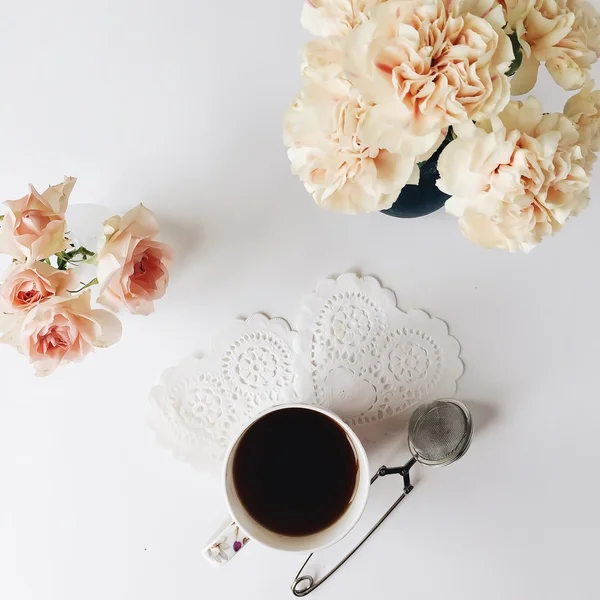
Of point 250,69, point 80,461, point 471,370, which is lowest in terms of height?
A: point 80,461

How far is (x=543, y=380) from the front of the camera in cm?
74

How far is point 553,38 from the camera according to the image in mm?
414

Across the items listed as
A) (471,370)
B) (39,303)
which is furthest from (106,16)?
(471,370)

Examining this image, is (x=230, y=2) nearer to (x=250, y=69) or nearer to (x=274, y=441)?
(x=250, y=69)

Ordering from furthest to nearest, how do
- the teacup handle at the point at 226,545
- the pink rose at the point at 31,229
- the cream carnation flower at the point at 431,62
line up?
Result: 1. the teacup handle at the point at 226,545
2. the pink rose at the point at 31,229
3. the cream carnation flower at the point at 431,62

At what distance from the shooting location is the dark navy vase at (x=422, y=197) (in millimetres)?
576

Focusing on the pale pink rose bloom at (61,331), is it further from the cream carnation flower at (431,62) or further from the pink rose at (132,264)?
the cream carnation flower at (431,62)

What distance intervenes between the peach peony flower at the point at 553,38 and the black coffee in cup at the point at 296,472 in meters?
0.42

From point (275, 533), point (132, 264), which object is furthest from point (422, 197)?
point (275, 533)

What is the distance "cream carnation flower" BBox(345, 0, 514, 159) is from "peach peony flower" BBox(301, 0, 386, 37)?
0.08 ft

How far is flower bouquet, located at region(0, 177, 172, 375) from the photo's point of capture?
58cm

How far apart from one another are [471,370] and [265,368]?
0.82ft

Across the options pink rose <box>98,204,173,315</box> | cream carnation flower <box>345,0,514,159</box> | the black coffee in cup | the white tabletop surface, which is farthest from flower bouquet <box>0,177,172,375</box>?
cream carnation flower <box>345,0,514,159</box>

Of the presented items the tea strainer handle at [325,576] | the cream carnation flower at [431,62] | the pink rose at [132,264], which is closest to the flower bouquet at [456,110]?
the cream carnation flower at [431,62]
